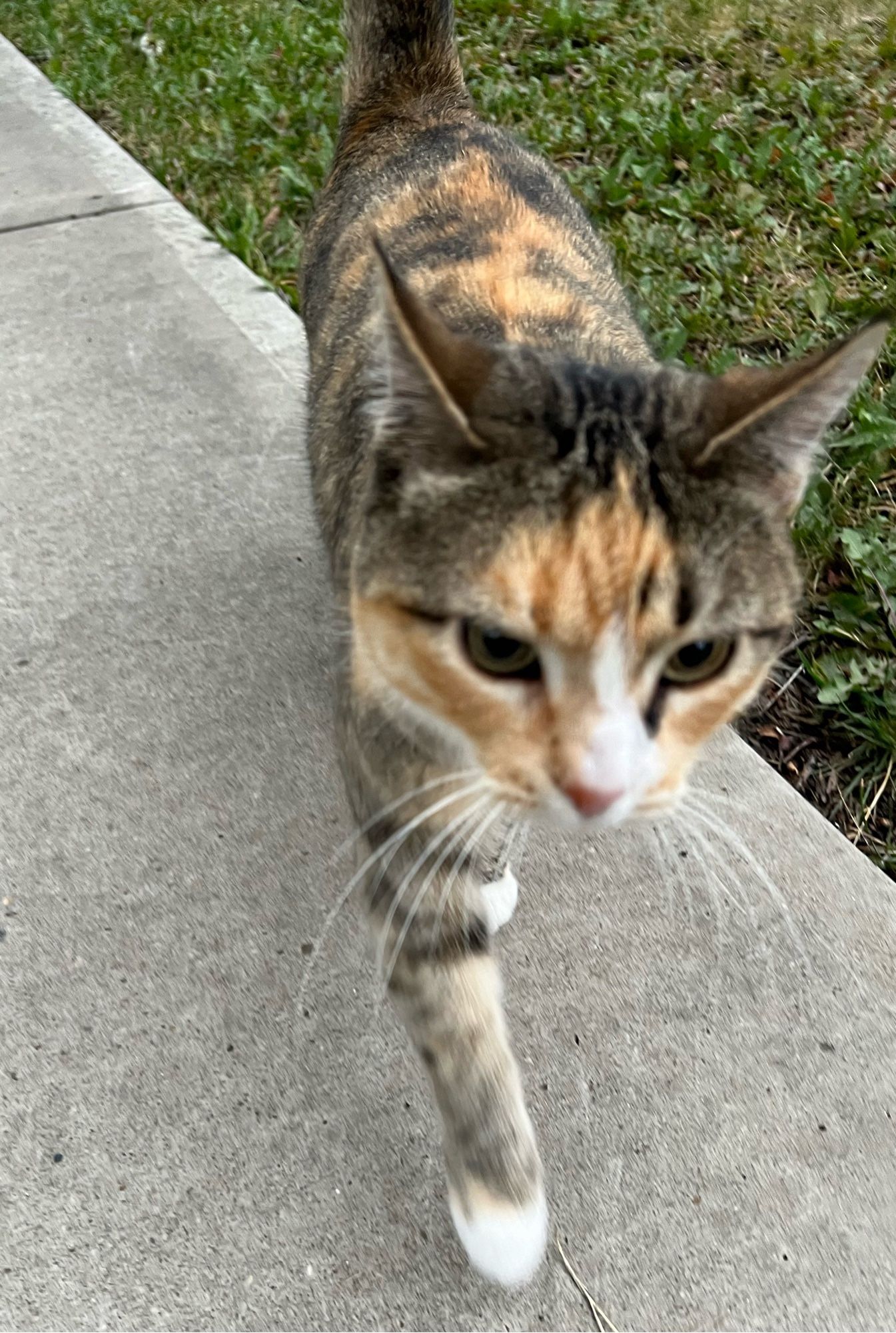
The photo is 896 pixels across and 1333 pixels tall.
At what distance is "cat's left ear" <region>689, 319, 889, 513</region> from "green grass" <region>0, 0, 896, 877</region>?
1.35m

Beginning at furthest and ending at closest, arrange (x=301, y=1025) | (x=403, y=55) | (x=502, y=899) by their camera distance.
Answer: (x=403, y=55)
(x=502, y=899)
(x=301, y=1025)

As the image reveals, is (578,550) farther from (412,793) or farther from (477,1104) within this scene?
(477,1104)

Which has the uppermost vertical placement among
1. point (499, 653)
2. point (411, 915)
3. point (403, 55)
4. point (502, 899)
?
point (403, 55)

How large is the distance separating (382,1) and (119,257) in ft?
6.42

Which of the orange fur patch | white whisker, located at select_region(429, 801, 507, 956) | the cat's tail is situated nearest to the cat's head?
the orange fur patch

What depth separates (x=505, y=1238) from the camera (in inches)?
70.8

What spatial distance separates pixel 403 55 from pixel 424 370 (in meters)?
2.12

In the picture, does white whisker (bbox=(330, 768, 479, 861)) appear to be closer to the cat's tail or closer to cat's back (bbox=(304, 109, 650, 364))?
cat's back (bbox=(304, 109, 650, 364))

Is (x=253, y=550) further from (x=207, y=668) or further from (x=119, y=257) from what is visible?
(x=119, y=257)

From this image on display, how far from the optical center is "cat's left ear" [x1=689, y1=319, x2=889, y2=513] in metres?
1.45

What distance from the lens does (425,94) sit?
3.04 meters

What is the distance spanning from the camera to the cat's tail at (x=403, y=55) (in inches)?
Answer: 117

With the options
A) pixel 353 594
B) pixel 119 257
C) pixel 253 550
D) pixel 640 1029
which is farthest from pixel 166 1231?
pixel 119 257

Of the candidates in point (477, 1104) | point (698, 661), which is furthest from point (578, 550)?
point (477, 1104)
